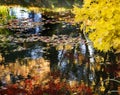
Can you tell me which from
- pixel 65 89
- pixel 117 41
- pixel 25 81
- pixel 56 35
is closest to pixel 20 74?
pixel 25 81

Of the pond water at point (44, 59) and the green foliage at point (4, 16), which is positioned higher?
the green foliage at point (4, 16)

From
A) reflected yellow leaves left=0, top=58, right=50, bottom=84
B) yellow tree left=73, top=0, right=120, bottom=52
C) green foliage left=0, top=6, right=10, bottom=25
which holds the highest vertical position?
green foliage left=0, top=6, right=10, bottom=25

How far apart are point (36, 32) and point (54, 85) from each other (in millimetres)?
10145

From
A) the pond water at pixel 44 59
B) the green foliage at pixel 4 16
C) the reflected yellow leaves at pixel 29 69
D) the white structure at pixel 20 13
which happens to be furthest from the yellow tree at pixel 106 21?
the white structure at pixel 20 13

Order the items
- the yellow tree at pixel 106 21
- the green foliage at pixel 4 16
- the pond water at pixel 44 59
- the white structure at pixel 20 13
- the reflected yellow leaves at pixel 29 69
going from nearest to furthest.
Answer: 1. the yellow tree at pixel 106 21
2. the reflected yellow leaves at pixel 29 69
3. the pond water at pixel 44 59
4. the green foliage at pixel 4 16
5. the white structure at pixel 20 13

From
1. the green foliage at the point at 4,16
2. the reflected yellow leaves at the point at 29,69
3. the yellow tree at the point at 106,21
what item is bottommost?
the reflected yellow leaves at the point at 29,69

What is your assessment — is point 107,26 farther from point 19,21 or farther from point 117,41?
point 19,21

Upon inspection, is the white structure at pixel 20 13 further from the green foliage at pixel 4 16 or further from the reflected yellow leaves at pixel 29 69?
the reflected yellow leaves at pixel 29 69

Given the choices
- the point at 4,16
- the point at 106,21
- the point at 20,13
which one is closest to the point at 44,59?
the point at 106,21

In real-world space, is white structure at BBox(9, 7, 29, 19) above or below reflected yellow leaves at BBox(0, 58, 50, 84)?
above

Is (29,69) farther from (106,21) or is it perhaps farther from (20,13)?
(20,13)

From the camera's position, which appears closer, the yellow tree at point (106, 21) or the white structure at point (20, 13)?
the yellow tree at point (106, 21)

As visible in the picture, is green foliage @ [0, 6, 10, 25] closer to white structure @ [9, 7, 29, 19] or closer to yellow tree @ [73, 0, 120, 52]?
white structure @ [9, 7, 29, 19]

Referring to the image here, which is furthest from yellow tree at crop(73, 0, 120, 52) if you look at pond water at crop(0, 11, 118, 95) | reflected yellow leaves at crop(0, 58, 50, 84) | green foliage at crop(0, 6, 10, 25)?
green foliage at crop(0, 6, 10, 25)
